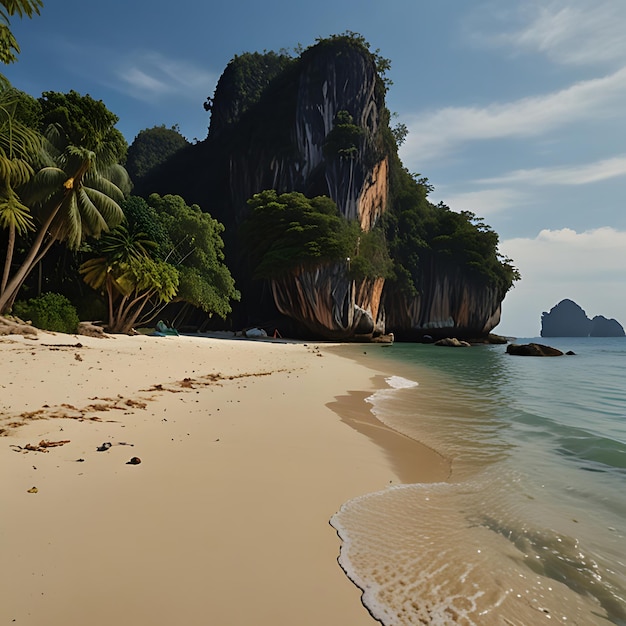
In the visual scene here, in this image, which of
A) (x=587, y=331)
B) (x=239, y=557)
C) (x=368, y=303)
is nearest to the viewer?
(x=239, y=557)

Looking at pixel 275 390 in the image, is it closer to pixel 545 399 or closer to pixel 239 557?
pixel 239 557

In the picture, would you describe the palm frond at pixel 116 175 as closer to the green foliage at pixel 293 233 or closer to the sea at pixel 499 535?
the green foliage at pixel 293 233

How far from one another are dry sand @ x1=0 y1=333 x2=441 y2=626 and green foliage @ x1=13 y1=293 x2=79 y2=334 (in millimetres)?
12560

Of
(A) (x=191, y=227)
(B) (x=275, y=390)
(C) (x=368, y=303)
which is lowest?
(B) (x=275, y=390)

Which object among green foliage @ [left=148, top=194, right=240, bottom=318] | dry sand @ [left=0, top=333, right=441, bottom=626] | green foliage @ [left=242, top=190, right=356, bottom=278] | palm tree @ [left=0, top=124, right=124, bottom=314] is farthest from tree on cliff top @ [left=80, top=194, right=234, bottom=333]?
dry sand @ [left=0, top=333, right=441, bottom=626]

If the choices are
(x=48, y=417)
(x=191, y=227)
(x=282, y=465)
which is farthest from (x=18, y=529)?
(x=191, y=227)

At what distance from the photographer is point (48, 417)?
15.2 feet

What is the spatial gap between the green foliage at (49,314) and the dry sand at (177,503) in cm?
1256

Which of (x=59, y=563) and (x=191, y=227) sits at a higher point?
(x=191, y=227)

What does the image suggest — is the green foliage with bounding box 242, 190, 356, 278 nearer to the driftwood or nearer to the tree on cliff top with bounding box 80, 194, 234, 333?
the tree on cliff top with bounding box 80, 194, 234, 333

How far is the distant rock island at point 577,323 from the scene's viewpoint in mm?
188125

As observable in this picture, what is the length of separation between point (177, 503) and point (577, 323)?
229886mm

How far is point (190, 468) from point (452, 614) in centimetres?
241

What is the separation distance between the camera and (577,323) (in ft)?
622
